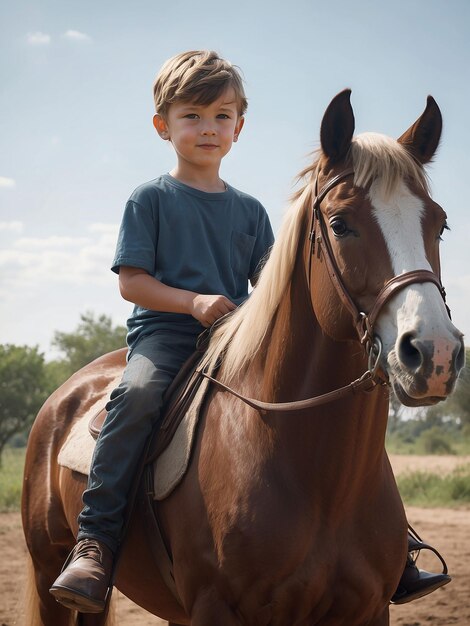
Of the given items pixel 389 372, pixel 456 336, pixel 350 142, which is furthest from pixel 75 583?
Result: pixel 350 142

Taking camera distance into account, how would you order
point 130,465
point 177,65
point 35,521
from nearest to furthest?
point 130,465, point 177,65, point 35,521

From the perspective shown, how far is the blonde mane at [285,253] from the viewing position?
2572 millimetres

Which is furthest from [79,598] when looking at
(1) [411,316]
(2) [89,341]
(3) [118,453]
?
(2) [89,341]

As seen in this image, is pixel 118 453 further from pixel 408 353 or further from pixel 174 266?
pixel 408 353

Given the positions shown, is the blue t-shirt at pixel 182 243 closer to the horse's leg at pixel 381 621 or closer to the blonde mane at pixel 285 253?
the blonde mane at pixel 285 253

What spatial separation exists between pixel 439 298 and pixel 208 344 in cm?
142

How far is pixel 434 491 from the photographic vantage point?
1395cm

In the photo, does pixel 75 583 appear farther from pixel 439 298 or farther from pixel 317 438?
pixel 439 298

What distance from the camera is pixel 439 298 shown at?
227 cm

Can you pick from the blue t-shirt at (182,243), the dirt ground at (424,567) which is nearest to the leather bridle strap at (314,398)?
the blue t-shirt at (182,243)

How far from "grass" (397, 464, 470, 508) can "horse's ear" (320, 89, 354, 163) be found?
1113 cm

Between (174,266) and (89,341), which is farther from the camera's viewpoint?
(89,341)

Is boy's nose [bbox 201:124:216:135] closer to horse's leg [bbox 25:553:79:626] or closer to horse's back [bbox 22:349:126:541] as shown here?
horse's back [bbox 22:349:126:541]

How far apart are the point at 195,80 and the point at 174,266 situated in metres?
0.90
